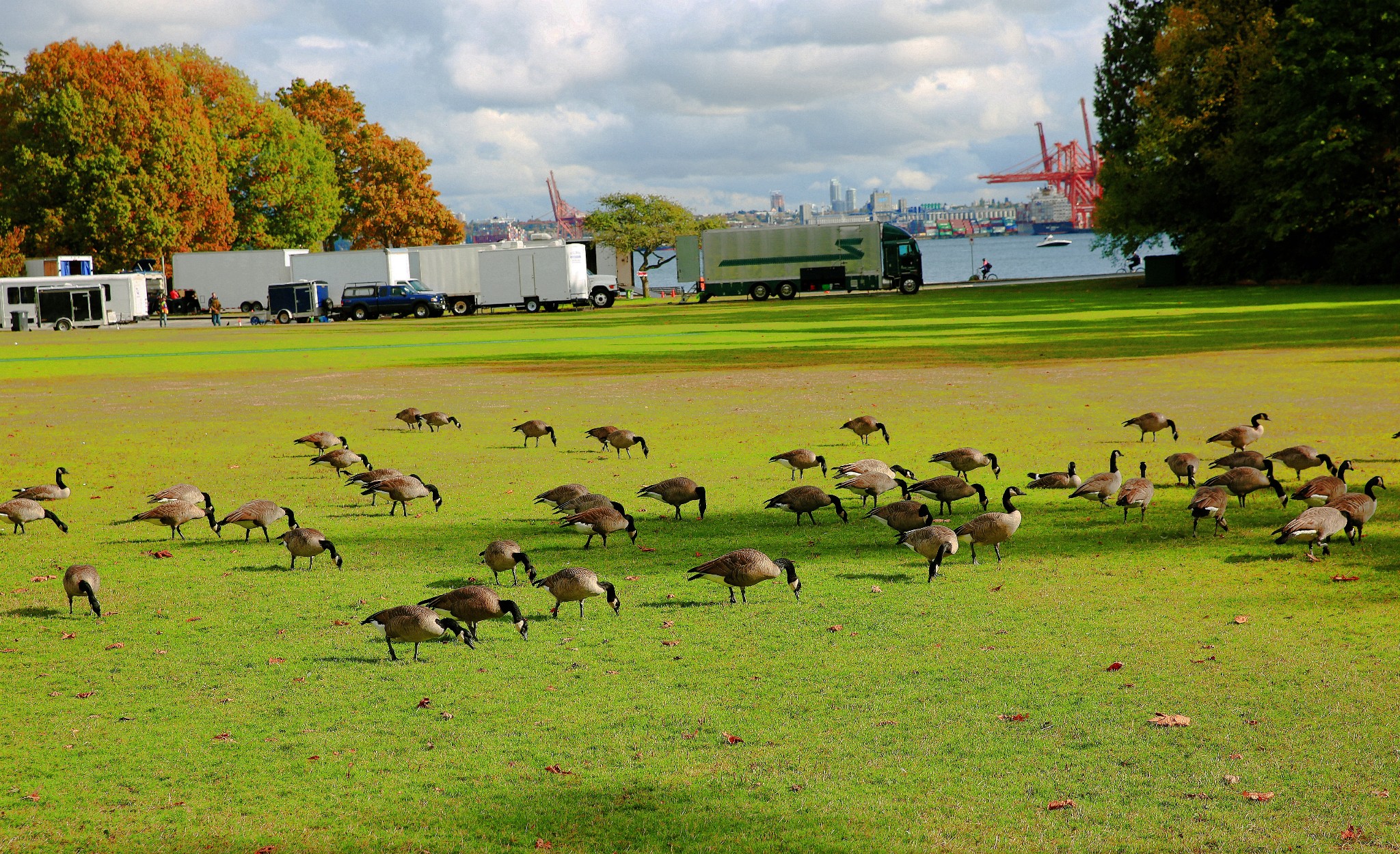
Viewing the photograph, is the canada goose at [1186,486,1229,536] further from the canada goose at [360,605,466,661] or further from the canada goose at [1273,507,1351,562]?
the canada goose at [360,605,466,661]

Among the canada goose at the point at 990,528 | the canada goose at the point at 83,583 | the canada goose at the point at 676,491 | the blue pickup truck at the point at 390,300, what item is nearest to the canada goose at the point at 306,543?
the canada goose at the point at 83,583

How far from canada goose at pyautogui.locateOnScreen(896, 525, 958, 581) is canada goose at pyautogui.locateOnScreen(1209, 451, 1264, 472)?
3.76 metres

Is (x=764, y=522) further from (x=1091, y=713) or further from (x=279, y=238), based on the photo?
(x=279, y=238)

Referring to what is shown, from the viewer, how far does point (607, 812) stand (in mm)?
5250

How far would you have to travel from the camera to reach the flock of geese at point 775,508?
26.5 feet

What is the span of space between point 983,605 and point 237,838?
17.5 ft

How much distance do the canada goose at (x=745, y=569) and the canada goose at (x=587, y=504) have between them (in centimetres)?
184

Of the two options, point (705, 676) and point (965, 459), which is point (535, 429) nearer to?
point (965, 459)

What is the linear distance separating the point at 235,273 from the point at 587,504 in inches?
2872

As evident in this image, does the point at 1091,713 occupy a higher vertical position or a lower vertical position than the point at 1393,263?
lower

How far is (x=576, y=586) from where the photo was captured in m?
8.07

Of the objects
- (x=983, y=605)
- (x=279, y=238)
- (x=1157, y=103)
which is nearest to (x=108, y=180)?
(x=279, y=238)

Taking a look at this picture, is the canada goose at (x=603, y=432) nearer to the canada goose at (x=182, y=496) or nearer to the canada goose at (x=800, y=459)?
the canada goose at (x=800, y=459)

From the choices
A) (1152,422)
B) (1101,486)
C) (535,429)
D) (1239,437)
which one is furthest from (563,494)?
(1152,422)
